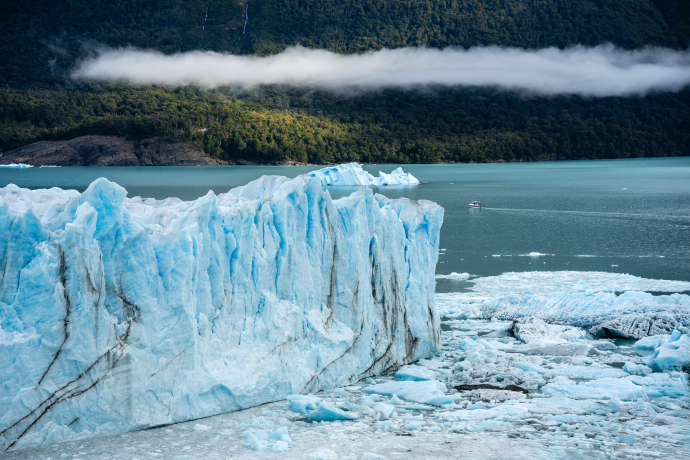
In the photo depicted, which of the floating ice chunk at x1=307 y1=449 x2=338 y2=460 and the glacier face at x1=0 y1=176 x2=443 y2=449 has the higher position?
the glacier face at x1=0 y1=176 x2=443 y2=449

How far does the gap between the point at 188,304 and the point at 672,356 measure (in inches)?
313

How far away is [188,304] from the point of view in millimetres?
7617

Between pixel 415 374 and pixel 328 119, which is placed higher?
pixel 328 119

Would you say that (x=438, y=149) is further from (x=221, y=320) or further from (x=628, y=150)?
(x=221, y=320)

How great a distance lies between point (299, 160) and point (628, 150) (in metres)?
100

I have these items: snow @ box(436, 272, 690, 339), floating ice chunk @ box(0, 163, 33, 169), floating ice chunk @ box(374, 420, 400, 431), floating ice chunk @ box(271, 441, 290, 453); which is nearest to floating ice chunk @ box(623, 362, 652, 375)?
snow @ box(436, 272, 690, 339)

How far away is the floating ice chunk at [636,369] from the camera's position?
1016 cm

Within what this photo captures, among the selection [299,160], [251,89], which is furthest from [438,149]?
[251,89]

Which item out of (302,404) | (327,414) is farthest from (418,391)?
(302,404)

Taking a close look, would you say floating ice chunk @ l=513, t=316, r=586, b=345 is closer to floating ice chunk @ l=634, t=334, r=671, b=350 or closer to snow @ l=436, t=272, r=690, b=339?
snow @ l=436, t=272, r=690, b=339

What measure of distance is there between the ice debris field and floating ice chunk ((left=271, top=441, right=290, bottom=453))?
0.03m

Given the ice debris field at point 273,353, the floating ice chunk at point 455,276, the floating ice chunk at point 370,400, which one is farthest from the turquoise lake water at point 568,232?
the floating ice chunk at point 370,400

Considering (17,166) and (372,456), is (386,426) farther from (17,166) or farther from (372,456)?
(17,166)

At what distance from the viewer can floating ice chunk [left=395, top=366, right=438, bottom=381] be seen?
31.3 ft
